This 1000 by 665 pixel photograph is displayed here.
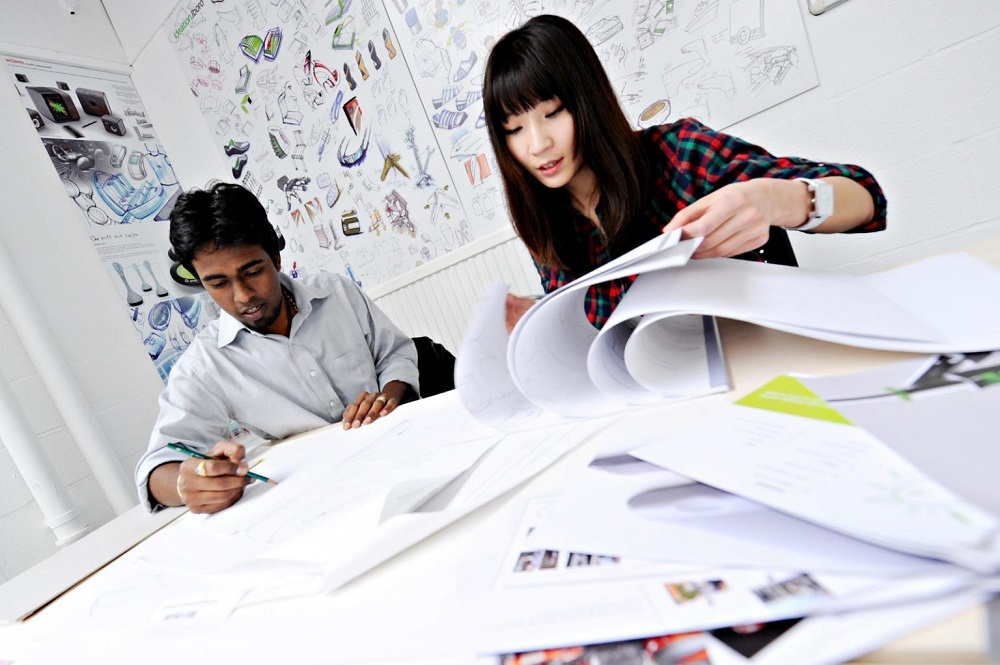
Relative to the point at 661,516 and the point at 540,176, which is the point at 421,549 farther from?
the point at 540,176

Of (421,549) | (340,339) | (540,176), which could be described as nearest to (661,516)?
(421,549)

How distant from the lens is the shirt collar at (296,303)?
1278 mm

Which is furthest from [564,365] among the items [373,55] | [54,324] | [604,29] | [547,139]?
[54,324]

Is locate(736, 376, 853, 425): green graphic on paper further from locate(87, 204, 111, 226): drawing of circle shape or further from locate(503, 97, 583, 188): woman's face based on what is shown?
Answer: locate(87, 204, 111, 226): drawing of circle shape

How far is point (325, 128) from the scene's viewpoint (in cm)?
225

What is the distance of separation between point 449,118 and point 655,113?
74 centimetres

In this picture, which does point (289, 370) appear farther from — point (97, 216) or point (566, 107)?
point (97, 216)

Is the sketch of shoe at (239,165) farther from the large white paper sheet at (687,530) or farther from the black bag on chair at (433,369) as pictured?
the large white paper sheet at (687,530)

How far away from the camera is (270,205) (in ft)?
8.36

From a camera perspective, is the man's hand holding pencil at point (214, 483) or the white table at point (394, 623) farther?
the man's hand holding pencil at point (214, 483)

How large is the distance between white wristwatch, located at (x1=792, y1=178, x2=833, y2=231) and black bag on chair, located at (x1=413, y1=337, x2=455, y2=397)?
36.8 inches

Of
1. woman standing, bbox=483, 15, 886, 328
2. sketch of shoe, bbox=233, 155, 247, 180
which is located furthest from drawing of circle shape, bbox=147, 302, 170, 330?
woman standing, bbox=483, 15, 886, 328

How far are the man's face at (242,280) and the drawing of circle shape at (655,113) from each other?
1.14 meters

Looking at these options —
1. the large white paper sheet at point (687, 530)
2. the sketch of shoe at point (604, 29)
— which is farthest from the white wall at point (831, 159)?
the large white paper sheet at point (687, 530)
